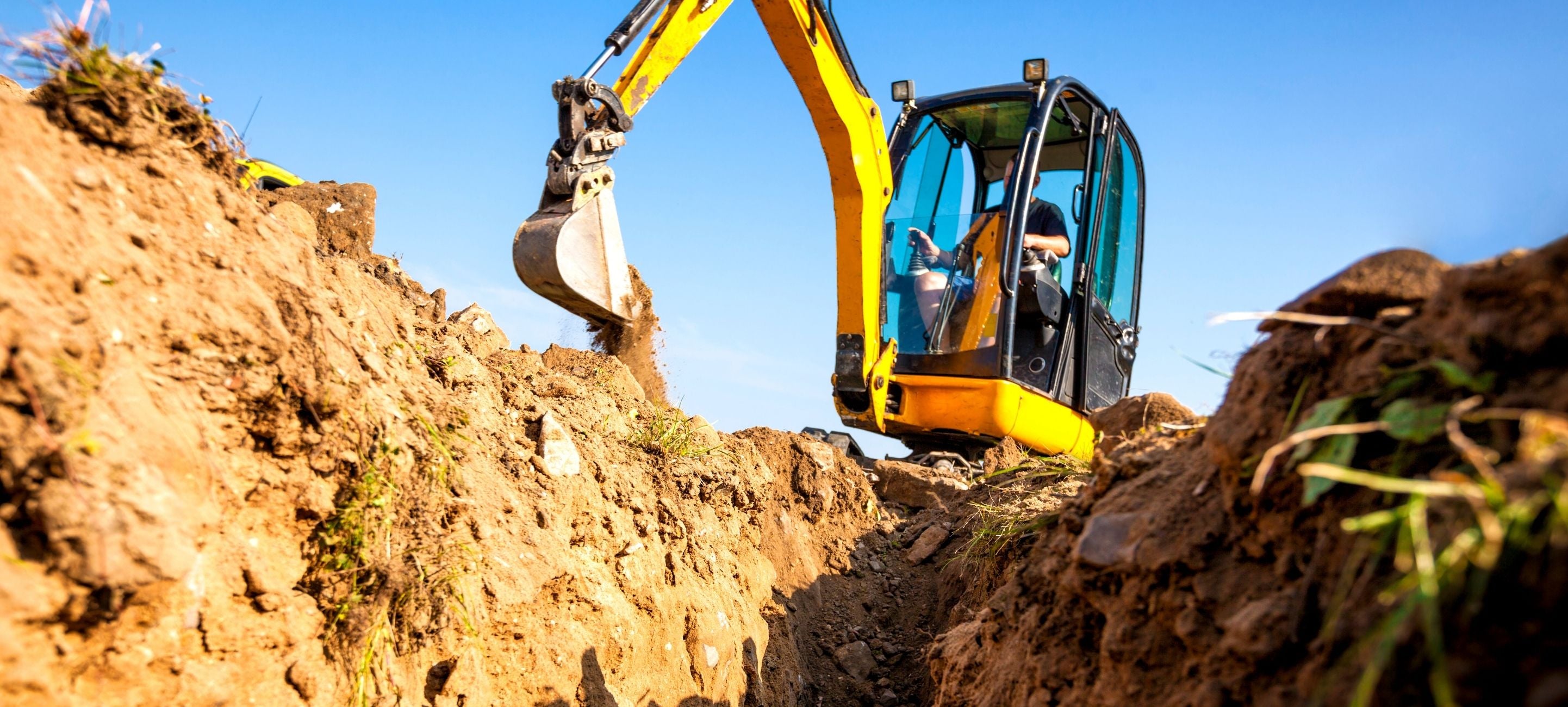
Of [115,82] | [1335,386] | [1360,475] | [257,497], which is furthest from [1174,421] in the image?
[115,82]

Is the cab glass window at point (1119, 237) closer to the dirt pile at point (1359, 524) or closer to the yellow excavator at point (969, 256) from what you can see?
the yellow excavator at point (969, 256)

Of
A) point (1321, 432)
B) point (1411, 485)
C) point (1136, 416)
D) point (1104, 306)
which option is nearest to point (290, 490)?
point (1321, 432)

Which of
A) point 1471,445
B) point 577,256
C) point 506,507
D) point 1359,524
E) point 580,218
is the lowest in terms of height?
point 1359,524

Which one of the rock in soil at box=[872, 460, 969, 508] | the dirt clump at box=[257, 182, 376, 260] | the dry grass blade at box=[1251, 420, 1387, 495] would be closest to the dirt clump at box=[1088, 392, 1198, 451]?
the dry grass blade at box=[1251, 420, 1387, 495]

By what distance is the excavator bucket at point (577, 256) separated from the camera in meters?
5.09

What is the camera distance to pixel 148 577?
207 centimetres

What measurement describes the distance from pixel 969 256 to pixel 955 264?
131 mm

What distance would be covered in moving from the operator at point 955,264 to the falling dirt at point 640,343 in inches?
82.1

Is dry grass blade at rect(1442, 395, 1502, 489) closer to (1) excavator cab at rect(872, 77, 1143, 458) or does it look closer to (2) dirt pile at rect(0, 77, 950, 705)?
(2) dirt pile at rect(0, 77, 950, 705)

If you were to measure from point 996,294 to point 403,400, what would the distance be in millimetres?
4859

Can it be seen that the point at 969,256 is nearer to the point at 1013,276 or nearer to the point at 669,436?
the point at 1013,276

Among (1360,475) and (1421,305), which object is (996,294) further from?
(1360,475)

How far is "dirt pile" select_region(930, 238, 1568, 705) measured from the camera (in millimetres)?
1248

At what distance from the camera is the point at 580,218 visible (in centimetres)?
518
